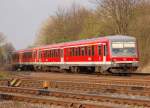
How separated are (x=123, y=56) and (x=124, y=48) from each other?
29.5 inches

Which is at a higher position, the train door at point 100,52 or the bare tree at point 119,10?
the bare tree at point 119,10

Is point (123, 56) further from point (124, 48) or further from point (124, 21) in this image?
point (124, 21)

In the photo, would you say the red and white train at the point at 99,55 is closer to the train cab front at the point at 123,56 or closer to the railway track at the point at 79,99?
the train cab front at the point at 123,56

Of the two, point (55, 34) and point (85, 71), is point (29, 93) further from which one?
point (55, 34)

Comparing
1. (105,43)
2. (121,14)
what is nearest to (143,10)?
(121,14)

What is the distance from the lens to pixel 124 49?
89.5ft

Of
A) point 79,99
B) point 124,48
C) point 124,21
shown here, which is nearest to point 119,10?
point 124,21

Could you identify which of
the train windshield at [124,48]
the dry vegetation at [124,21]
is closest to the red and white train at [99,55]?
the train windshield at [124,48]

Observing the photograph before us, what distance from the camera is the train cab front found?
86.8ft

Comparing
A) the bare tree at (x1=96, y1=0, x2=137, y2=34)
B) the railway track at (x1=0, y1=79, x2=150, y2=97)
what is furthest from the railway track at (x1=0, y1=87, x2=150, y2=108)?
the bare tree at (x1=96, y1=0, x2=137, y2=34)

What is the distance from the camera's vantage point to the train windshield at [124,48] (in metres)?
26.8

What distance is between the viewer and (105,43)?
26.8m

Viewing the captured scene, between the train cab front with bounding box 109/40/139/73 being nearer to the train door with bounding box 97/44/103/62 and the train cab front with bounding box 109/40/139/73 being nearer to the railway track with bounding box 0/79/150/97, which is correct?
the train door with bounding box 97/44/103/62

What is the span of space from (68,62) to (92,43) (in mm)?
5065
